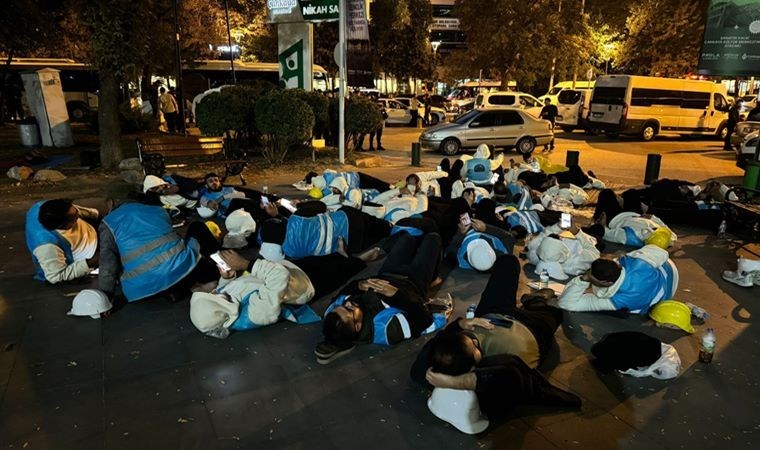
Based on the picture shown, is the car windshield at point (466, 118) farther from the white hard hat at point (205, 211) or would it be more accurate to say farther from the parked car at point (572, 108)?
the white hard hat at point (205, 211)

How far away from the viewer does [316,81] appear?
2850cm

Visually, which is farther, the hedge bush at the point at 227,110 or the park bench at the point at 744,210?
the hedge bush at the point at 227,110

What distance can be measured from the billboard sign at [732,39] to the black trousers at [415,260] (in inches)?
298

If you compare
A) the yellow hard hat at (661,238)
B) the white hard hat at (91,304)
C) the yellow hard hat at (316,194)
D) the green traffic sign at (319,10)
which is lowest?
the yellow hard hat at (661,238)

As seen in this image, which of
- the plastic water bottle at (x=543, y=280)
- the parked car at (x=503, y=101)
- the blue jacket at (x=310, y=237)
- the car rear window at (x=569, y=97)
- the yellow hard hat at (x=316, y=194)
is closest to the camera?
the plastic water bottle at (x=543, y=280)

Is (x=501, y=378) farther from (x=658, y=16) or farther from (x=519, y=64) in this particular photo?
(x=658, y=16)

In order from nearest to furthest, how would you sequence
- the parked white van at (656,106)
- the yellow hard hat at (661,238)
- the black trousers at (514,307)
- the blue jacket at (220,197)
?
the black trousers at (514,307) → the yellow hard hat at (661,238) → the blue jacket at (220,197) → the parked white van at (656,106)

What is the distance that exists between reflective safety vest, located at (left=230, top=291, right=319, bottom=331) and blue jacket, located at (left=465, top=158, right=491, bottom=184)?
5.25 m

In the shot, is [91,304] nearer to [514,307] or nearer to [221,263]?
[221,263]

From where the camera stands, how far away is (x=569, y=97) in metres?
22.8

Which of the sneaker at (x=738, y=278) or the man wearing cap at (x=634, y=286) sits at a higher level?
the man wearing cap at (x=634, y=286)

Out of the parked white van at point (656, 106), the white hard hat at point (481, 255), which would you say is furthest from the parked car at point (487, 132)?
the white hard hat at point (481, 255)

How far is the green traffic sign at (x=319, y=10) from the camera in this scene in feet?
44.5

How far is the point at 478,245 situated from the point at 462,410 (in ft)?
9.08
